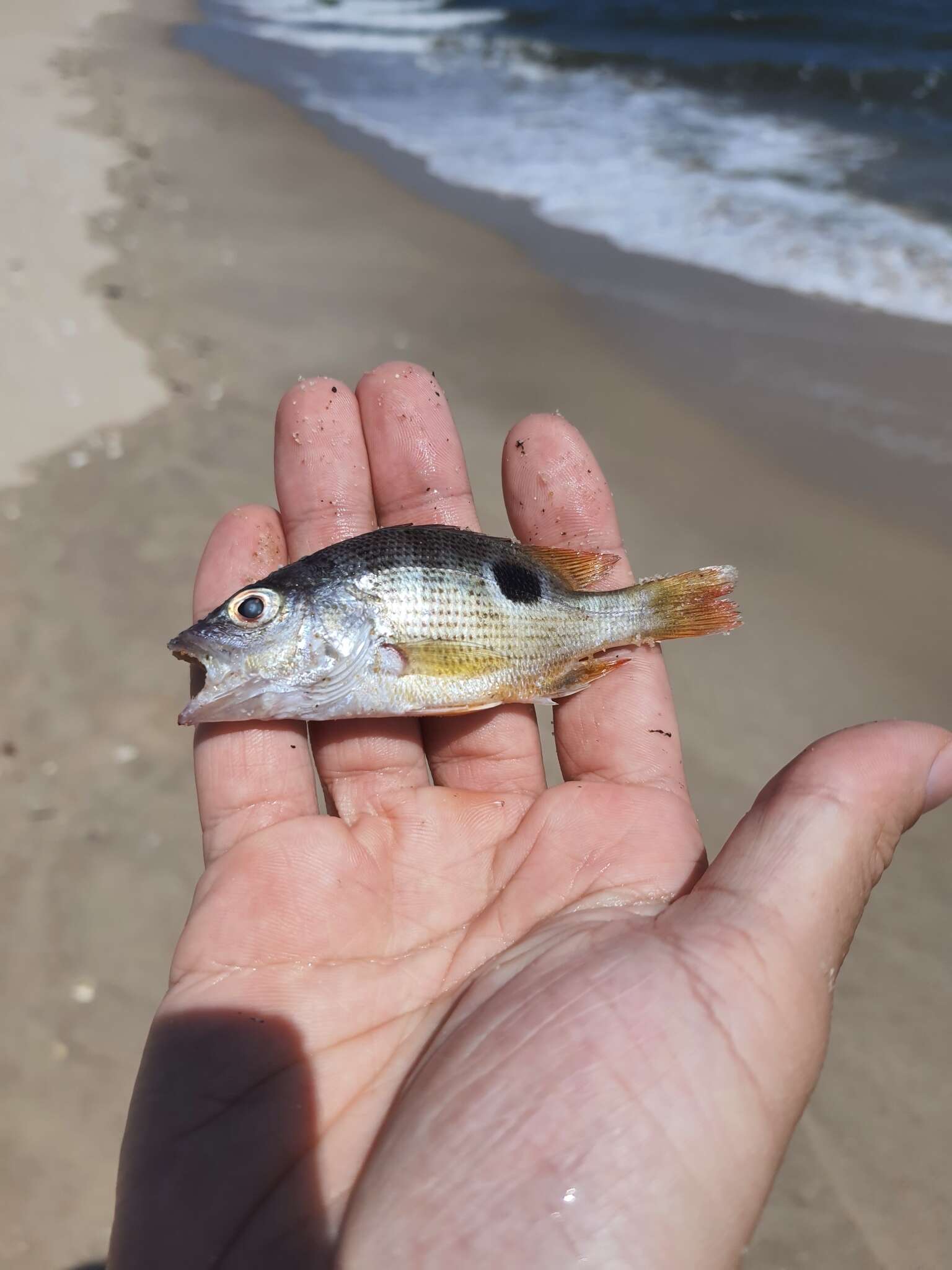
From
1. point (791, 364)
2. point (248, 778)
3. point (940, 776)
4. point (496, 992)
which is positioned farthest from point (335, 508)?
point (791, 364)

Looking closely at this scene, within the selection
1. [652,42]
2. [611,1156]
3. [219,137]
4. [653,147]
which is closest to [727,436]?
[611,1156]

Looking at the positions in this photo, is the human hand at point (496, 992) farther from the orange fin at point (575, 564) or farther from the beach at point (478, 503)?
the beach at point (478, 503)

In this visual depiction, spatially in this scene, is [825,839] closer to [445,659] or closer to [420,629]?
[445,659]

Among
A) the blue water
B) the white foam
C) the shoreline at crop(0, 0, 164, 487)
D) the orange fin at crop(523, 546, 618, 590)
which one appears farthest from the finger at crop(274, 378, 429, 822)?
the white foam

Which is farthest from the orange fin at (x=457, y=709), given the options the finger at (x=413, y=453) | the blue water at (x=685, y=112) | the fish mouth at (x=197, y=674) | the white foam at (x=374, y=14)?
the white foam at (x=374, y=14)

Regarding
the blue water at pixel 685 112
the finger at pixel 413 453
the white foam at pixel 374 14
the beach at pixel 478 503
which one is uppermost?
the white foam at pixel 374 14

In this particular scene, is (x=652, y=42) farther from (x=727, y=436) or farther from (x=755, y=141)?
(x=727, y=436)
